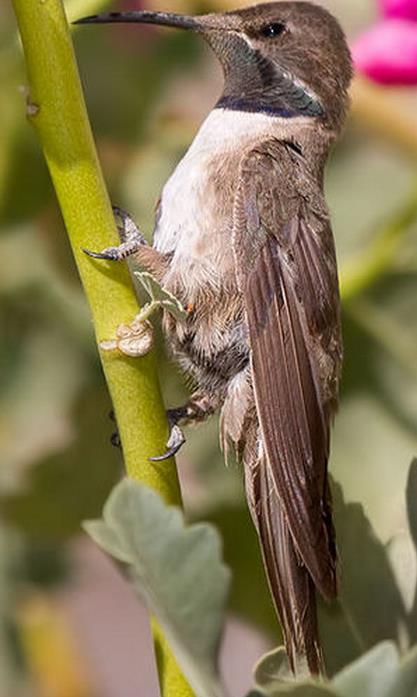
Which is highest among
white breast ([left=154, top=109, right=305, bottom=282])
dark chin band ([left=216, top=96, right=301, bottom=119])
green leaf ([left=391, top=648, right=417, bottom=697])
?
dark chin band ([left=216, top=96, right=301, bottom=119])

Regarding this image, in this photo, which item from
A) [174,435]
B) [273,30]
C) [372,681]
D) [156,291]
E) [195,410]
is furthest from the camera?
[273,30]

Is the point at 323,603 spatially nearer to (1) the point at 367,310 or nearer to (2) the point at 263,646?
(2) the point at 263,646

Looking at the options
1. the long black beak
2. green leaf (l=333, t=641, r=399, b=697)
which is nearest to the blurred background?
the long black beak

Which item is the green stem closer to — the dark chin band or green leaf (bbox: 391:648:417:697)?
green leaf (bbox: 391:648:417:697)

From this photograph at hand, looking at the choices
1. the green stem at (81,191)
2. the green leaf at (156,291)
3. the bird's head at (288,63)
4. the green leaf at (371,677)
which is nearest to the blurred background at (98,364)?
the bird's head at (288,63)

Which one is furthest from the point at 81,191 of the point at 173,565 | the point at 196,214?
the point at 196,214

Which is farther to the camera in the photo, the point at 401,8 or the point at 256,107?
the point at 256,107

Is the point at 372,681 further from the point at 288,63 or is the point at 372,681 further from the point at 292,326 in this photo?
the point at 288,63
